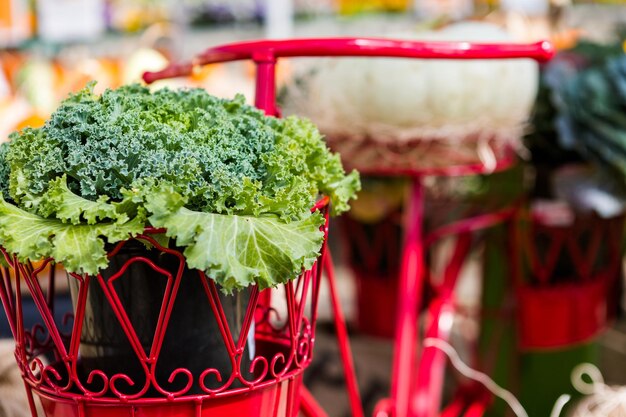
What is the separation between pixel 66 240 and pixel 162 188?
0.24ft

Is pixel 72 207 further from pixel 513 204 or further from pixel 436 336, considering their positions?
pixel 513 204

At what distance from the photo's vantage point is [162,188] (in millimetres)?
510

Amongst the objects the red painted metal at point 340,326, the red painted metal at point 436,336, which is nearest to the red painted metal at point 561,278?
the red painted metal at point 436,336

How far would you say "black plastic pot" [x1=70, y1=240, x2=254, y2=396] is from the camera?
1.86 feet

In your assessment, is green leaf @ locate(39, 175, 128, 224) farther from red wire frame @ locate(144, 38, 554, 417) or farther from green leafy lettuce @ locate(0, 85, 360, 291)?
red wire frame @ locate(144, 38, 554, 417)

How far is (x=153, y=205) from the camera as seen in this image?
0.50 meters

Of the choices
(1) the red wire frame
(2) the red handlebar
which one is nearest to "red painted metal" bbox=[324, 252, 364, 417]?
(1) the red wire frame

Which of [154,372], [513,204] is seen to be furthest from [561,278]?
[154,372]

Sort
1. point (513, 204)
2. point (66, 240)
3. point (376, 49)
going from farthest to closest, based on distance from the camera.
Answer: point (513, 204)
point (376, 49)
point (66, 240)

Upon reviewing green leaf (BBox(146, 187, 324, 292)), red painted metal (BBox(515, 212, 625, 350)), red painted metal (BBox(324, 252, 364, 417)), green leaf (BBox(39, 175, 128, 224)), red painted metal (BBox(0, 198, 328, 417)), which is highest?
green leaf (BBox(39, 175, 128, 224))

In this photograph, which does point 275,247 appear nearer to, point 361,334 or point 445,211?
point 445,211

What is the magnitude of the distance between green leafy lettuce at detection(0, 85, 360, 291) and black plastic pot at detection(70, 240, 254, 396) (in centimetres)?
5

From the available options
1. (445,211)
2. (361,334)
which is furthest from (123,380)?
(361,334)

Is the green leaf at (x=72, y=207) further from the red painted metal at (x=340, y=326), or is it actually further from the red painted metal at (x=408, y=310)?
the red painted metal at (x=408, y=310)
